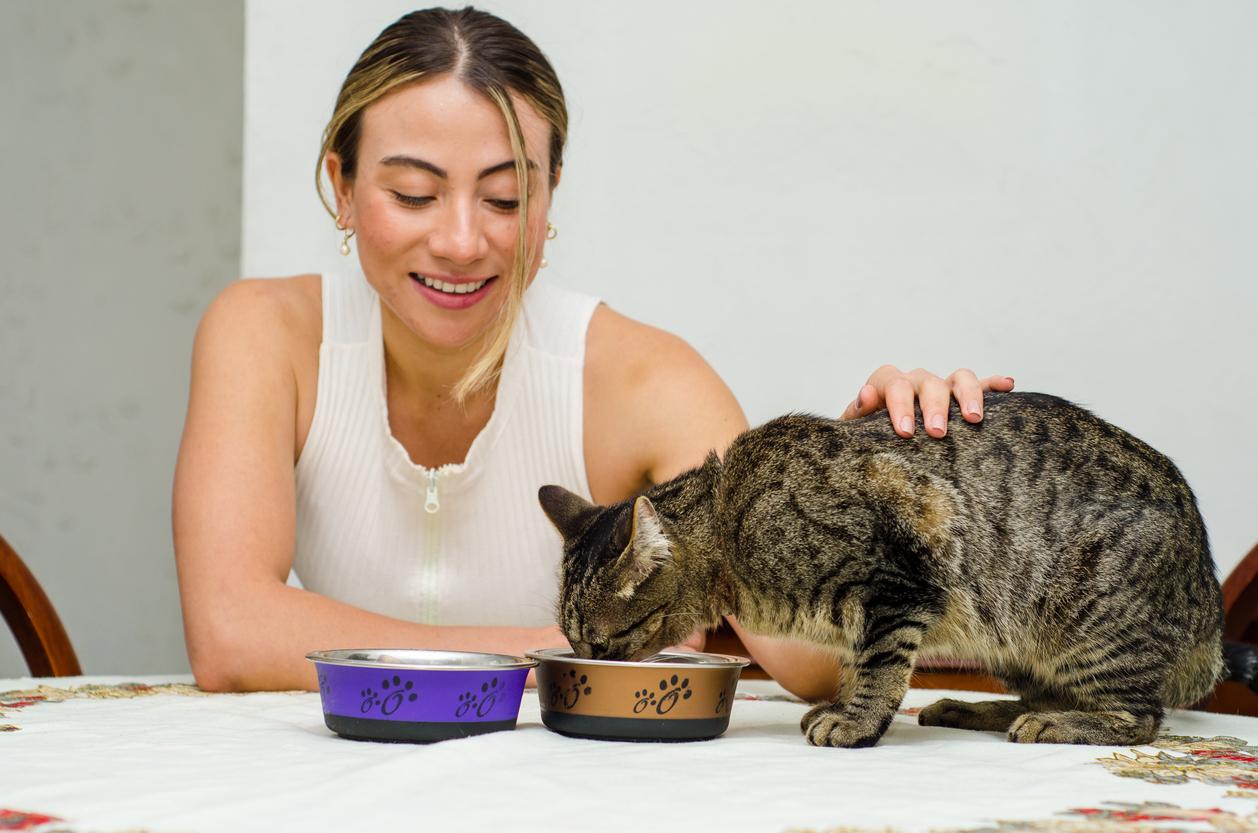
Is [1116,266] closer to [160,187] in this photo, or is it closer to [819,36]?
[819,36]

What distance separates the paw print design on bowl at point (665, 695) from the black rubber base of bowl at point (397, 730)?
0.15 meters

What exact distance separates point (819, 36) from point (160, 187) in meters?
2.00

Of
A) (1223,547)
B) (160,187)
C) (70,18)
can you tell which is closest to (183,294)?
(160,187)

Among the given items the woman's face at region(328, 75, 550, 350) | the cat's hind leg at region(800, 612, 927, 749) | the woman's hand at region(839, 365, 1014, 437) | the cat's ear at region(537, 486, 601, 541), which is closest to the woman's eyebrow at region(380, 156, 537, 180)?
the woman's face at region(328, 75, 550, 350)

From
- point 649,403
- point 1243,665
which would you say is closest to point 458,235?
point 649,403

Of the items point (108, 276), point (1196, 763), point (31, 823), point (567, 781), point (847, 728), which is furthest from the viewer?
point (108, 276)

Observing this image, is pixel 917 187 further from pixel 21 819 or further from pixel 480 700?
pixel 21 819

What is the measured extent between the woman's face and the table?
2.40ft

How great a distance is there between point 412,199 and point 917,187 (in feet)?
4.56

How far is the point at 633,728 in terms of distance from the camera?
1131 millimetres

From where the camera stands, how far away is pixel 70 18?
10.9ft

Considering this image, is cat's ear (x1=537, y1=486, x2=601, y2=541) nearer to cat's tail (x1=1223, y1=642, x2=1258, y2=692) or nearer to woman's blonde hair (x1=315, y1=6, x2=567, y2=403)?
woman's blonde hair (x1=315, y1=6, x2=567, y2=403)

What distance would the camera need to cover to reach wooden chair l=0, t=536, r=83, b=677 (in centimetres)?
178

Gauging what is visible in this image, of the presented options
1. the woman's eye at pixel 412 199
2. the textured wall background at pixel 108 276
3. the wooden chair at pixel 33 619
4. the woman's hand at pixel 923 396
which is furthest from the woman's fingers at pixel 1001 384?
the textured wall background at pixel 108 276
